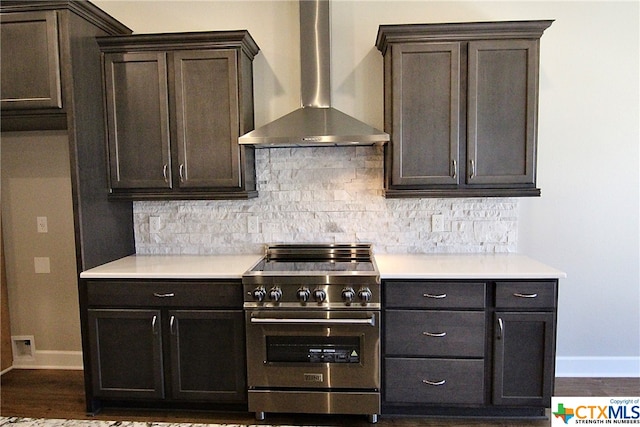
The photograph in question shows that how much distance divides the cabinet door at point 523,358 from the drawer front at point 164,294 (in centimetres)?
157

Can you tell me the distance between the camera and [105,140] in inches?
109

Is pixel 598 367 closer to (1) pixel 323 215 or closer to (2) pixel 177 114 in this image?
(1) pixel 323 215

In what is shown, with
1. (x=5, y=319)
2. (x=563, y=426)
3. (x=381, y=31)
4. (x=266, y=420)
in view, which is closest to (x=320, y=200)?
(x=381, y=31)

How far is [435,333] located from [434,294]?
234 mm

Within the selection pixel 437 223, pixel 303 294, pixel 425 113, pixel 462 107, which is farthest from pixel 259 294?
pixel 462 107

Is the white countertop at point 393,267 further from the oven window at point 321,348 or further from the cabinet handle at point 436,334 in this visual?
the oven window at point 321,348

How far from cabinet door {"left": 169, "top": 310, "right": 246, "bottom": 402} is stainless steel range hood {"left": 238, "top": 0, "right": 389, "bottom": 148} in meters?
1.12

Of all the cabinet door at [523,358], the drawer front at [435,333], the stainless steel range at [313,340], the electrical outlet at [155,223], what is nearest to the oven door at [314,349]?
the stainless steel range at [313,340]

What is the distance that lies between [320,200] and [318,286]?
852mm

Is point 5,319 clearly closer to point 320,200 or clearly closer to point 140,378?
point 140,378

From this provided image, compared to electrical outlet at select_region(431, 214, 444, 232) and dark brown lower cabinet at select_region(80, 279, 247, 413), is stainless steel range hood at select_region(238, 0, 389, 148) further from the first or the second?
dark brown lower cabinet at select_region(80, 279, 247, 413)

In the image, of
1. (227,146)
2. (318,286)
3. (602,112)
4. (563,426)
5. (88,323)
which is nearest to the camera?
(563,426)

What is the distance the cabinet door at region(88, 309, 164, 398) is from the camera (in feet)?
8.29

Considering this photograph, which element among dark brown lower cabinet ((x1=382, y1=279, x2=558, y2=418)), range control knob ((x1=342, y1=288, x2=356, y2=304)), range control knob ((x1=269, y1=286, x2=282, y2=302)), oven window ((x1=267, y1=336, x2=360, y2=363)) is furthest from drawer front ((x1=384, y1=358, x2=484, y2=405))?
range control knob ((x1=269, y1=286, x2=282, y2=302))
